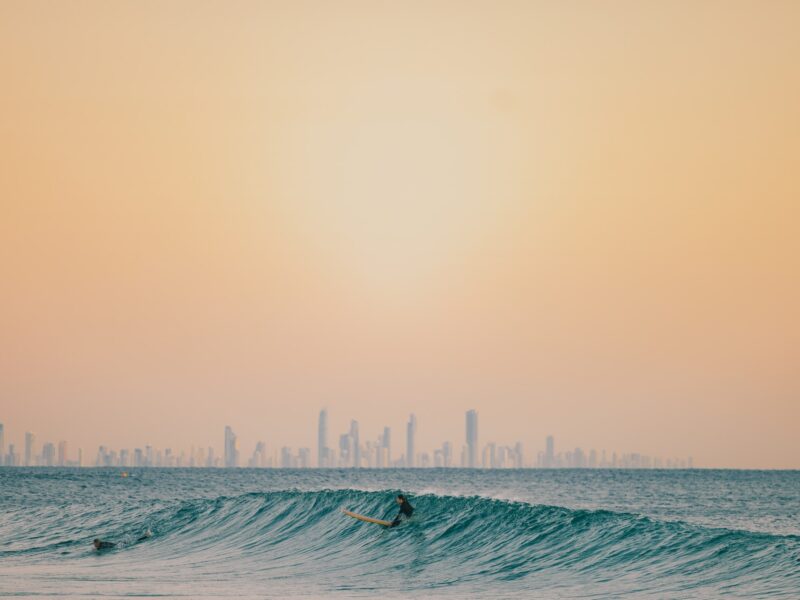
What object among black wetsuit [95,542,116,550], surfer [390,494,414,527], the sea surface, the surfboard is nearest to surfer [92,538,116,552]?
black wetsuit [95,542,116,550]

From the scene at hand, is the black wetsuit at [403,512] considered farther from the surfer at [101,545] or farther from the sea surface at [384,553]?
the surfer at [101,545]

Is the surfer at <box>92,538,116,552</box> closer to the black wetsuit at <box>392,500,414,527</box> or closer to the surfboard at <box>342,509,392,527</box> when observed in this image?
the surfboard at <box>342,509,392,527</box>

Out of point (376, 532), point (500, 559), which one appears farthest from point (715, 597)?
point (376, 532)

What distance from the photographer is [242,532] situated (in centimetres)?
3938

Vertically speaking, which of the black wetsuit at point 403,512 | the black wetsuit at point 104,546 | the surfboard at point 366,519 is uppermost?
the black wetsuit at point 403,512

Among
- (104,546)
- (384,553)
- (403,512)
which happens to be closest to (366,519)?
(403,512)

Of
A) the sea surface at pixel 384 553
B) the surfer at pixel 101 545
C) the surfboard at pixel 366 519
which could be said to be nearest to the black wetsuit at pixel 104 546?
the surfer at pixel 101 545

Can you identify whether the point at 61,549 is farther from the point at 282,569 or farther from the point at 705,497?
the point at 705,497

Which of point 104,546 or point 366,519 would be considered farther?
point 366,519

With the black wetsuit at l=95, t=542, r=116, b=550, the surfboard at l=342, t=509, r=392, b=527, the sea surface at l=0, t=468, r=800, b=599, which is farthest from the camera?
the surfboard at l=342, t=509, r=392, b=527

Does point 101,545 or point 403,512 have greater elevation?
point 403,512

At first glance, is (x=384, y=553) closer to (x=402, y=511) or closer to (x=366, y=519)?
(x=402, y=511)

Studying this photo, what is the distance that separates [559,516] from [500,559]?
140 inches

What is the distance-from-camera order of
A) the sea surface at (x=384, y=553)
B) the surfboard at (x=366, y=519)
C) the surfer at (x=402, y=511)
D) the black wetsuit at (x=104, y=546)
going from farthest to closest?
the surfboard at (x=366, y=519)
the black wetsuit at (x=104, y=546)
the surfer at (x=402, y=511)
the sea surface at (x=384, y=553)
